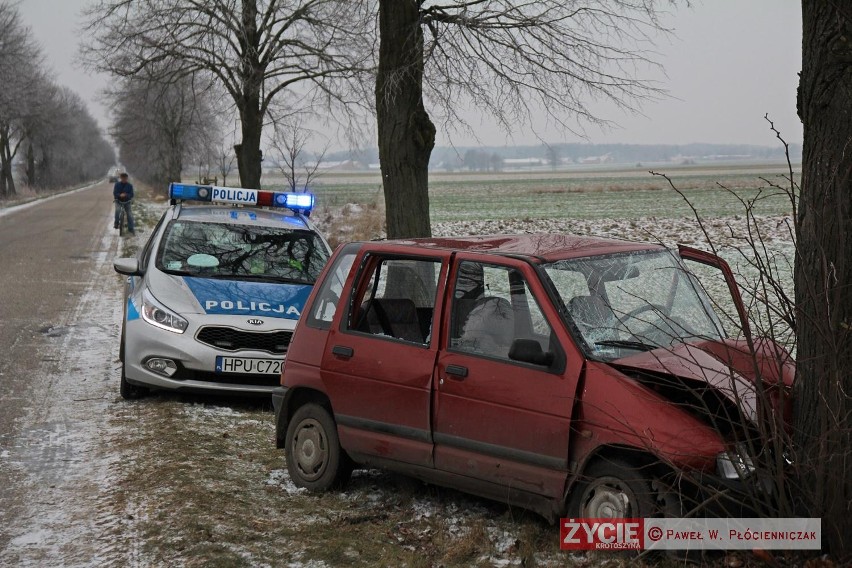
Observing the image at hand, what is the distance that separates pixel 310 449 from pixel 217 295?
2.95m

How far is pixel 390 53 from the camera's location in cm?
1148

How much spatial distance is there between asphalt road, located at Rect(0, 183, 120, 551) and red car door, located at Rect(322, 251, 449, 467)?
1990mm

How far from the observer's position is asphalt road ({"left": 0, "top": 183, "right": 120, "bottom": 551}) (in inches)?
262

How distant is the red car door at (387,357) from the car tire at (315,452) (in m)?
0.14

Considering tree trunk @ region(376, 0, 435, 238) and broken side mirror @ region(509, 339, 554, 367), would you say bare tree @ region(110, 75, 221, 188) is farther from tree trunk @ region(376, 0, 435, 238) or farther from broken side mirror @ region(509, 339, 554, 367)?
broken side mirror @ region(509, 339, 554, 367)

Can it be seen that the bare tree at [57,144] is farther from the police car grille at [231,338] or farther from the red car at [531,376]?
the red car at [531,376]

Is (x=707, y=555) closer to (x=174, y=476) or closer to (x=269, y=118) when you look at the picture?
(x=174, y=476)

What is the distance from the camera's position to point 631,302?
5.39 meters

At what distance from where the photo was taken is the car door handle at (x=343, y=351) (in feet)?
19.8

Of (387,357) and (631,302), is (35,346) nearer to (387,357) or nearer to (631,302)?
(387,357)

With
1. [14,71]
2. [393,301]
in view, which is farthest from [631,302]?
[14,71]

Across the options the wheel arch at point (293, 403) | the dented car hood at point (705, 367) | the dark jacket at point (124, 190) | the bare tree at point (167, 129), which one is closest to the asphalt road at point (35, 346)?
the dark jacket at point (124, 190)

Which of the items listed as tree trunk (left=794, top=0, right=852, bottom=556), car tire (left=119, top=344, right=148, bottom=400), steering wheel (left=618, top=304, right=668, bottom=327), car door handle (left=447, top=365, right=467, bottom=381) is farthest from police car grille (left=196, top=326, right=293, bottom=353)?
tree trunk (left=794, top=0, right=852, bottom=556)

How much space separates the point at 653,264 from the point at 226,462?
10.6 feet
